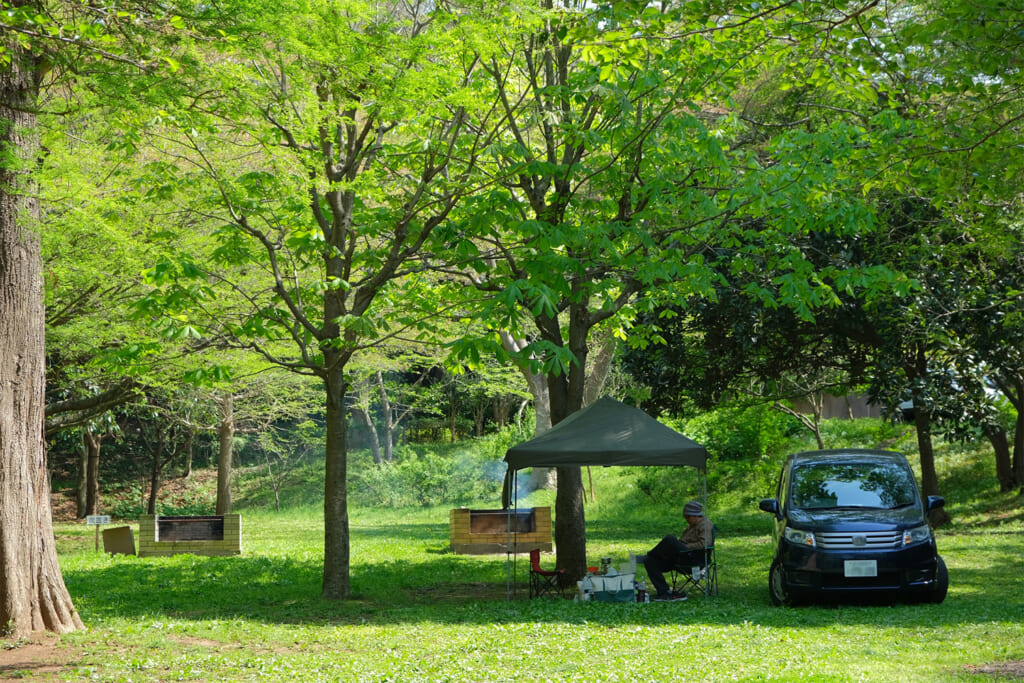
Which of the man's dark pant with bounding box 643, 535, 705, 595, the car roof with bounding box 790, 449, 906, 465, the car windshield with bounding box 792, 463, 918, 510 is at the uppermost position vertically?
the car roof with bounding box 790, 449, 906, 465

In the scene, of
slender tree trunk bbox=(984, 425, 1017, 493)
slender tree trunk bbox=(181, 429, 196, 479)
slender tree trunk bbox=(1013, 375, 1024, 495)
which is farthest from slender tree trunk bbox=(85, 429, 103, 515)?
slender tree trunk bbox=(1013, 375, 1024, 495)

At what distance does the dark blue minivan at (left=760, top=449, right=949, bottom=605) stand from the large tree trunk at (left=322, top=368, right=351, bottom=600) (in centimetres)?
544

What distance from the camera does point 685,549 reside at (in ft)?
40.8

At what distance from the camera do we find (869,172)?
1102 cm

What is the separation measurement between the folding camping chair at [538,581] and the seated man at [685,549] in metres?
1.28

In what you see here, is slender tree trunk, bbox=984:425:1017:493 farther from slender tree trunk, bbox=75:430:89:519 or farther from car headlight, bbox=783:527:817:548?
slender tree trunk, bbox=75:430:89:519

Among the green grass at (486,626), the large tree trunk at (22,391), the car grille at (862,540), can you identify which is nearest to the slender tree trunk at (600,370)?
the green grass at (486,626)

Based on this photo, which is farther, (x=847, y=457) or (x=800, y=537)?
(x=847, y=457)

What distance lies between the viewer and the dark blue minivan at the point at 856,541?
10.6m

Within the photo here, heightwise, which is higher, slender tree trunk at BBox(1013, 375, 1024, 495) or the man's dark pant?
slender tree trunk at BBox(1013, 375, 1024, 495)

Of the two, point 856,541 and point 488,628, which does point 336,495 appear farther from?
point 856,541

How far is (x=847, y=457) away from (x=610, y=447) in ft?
10.0

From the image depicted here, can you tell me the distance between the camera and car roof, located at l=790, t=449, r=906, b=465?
1214 cm

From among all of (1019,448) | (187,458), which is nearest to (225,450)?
(187,458)
